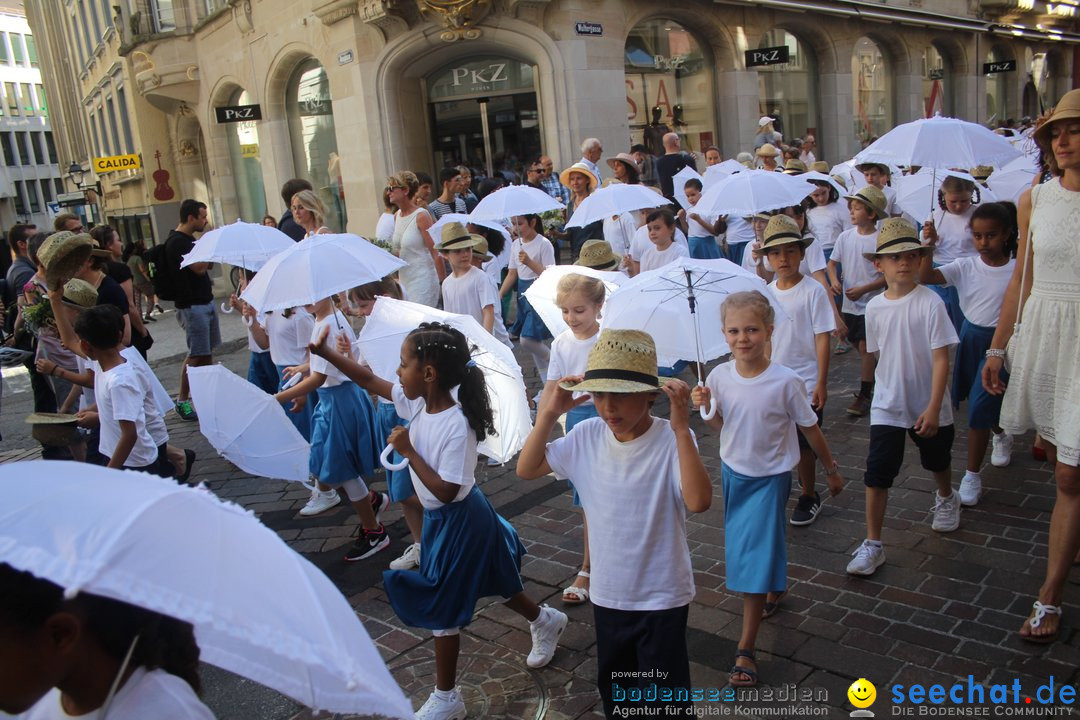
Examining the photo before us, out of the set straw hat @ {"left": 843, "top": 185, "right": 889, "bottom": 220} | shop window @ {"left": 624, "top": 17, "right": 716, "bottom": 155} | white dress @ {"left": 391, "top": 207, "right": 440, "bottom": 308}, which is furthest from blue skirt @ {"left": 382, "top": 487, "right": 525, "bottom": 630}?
shop window @ {"left": 624, "top": 17, "right": 716, "bottom": 155}

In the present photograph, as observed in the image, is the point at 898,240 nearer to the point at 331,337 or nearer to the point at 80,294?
the point at 331,337

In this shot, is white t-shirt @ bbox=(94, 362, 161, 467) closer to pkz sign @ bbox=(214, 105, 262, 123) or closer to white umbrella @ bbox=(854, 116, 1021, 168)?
white umbrella @ bbox=(854, 116, 1021, 168)

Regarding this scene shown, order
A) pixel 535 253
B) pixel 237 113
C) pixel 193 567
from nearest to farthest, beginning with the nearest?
pixel 193 567, pixel 535 253, pixel 237 113

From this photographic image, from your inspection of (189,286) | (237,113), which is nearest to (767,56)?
(237,113)

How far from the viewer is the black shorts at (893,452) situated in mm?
4395

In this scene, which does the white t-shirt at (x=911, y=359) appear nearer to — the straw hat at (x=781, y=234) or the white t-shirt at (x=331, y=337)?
the straw hat at (x=781, y=234)

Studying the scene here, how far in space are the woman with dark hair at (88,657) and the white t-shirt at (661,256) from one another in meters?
6.15

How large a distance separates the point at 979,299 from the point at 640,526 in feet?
11.2

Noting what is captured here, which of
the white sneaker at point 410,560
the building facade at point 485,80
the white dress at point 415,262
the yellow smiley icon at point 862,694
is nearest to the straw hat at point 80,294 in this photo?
the white sneaker at point 410,560

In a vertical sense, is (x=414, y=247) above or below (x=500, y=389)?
above

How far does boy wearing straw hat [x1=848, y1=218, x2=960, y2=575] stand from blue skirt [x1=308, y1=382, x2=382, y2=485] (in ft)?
9.43

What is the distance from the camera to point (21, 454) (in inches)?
340

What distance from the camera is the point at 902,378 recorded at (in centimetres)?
452

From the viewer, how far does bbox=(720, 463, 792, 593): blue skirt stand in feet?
11.9
